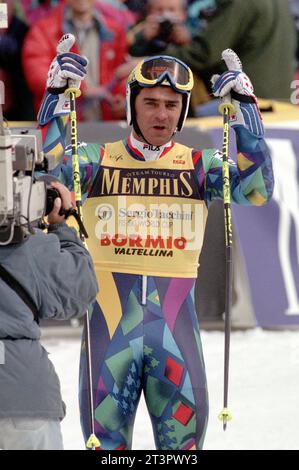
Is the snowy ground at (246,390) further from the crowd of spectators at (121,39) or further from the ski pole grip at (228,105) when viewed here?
the crowd of spectators at (121,39)

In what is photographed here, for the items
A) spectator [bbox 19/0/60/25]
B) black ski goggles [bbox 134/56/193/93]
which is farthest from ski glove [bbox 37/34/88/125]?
spectator [bbox 19/0/60/25]

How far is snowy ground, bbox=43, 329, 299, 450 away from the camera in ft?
23.5

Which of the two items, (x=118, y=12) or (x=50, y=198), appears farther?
(x=118, y=12)

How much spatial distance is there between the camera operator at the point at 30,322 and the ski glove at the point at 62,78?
113 centimetres

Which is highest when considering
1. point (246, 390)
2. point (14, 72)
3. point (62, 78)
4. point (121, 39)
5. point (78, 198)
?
point (121, 39)

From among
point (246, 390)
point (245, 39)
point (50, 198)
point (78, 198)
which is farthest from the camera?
point (245, 39)

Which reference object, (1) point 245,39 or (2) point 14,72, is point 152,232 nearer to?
(1) point 245,39

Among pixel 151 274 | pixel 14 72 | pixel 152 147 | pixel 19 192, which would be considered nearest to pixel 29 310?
pixel 19 192

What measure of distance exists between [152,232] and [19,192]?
4.02ft

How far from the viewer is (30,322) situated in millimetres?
4652

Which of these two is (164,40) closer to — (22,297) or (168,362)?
(168,362)

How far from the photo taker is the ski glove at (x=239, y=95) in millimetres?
5648

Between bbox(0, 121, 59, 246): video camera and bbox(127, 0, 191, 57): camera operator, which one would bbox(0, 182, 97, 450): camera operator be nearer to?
bbox(0, 121, 59, 246): video camera

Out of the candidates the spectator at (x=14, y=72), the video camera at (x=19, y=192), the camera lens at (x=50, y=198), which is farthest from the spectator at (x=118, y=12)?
the camera lens at (x=50, y=198)
